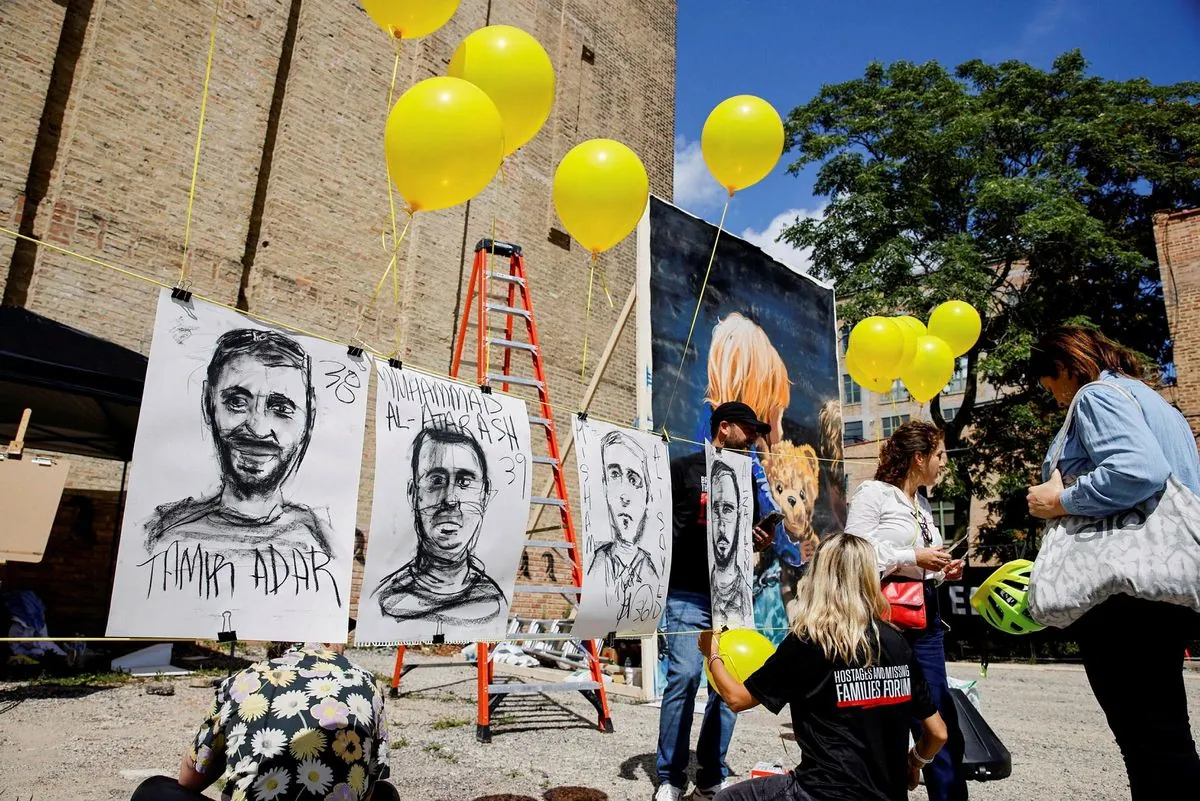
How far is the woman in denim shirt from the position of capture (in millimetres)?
1969

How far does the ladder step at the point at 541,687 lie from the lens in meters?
4.27

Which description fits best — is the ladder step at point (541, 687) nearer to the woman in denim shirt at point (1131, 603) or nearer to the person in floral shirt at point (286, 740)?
the person in floral shirt at point (286, 740)

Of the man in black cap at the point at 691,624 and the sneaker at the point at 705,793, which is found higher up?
the man in black cap at the point at 691,624

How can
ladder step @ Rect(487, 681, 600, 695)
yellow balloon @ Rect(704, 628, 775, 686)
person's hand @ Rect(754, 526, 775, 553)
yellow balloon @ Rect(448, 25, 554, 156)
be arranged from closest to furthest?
1. yellow balloon @ Rect(704, 628, 775, 686)
2. yellow balloon @ Rect(448, 25, 554, 156)
3. person's hand @ Rect(754, 526, 775, 553)
4. ladder step @ Rect(487, 681, 600, 695)

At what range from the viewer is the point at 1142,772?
1969 millimetres

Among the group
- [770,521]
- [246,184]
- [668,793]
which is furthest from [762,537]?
[246,184]

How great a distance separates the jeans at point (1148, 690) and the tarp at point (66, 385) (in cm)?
471

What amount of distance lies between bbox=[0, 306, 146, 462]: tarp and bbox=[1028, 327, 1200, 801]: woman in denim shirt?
182 inches

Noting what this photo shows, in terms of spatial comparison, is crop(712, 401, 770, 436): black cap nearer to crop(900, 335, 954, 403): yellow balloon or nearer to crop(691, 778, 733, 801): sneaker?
crop(691, 778, 733, 801): sneaker

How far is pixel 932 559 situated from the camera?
3.03m

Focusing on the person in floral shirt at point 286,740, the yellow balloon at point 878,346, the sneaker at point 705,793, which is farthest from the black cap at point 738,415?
the yellow balloon at point 878,346

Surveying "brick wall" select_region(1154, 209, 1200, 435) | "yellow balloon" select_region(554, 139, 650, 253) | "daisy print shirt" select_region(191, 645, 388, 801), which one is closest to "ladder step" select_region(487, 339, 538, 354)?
"yellow balloon" select_region(554, 139, 650, 253)

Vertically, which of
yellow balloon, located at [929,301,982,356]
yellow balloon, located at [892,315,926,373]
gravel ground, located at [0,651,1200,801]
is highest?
yellow balloon, located at [929,301,982,356]

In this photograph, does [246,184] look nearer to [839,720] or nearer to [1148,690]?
[839,720]
